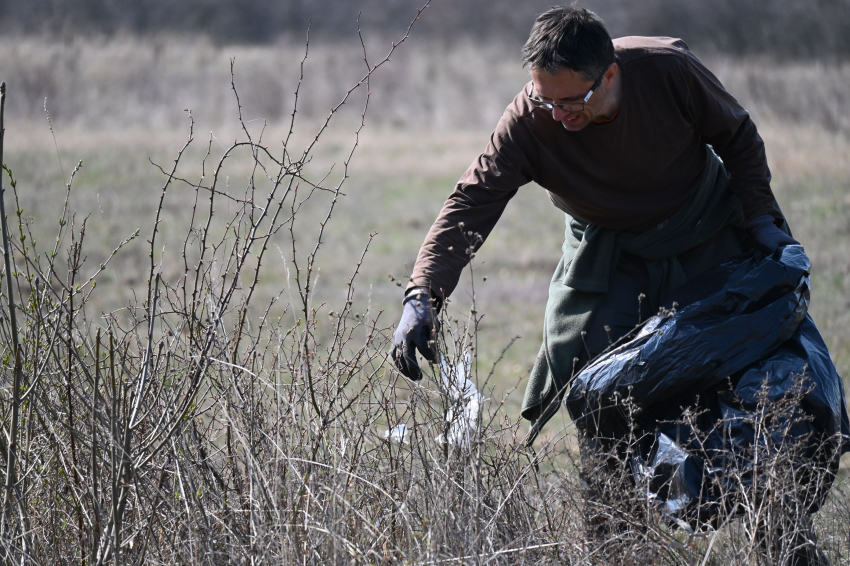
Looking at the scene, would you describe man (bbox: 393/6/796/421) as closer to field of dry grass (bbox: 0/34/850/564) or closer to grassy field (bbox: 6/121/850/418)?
field of dry grass (bbox: 0/34/850/564)

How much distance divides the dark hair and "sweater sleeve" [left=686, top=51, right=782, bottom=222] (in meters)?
0.32

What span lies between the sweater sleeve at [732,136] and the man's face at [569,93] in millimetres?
315

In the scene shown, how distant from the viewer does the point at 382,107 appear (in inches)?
774

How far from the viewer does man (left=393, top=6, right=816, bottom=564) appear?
7.88ft

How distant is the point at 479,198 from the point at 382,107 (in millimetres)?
17582

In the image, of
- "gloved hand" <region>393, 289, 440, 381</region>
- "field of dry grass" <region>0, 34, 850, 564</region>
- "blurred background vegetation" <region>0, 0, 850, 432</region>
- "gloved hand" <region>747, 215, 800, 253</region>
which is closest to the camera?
"gloved hand" <region>393, 289, 440, 381</region>

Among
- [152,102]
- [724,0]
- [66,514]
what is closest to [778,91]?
[724,0]

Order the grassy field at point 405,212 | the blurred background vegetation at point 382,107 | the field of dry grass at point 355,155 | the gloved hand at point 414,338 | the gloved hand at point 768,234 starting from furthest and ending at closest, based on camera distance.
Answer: the blurred background vegetation at point 382,107, the field of dry grass at point 355,155, the grassy field at point 405,212, the gloved hand at point 768,234, the gloved hand at point 414,338

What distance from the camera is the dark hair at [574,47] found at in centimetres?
233

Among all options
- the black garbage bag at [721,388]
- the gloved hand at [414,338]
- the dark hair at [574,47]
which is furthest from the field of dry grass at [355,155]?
the dark hair at [574,47]

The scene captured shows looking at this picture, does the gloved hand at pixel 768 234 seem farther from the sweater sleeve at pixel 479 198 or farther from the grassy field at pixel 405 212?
the grassy field at pixel 405 212

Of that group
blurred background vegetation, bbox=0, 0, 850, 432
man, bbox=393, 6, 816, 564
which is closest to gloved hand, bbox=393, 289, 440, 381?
man, bbox=393, 6, 816, 564

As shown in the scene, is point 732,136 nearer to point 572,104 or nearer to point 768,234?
point 768,234

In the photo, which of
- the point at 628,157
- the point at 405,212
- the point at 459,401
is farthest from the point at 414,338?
the point at 405,212
